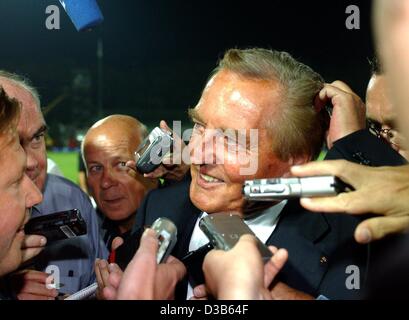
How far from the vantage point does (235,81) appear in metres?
1.41

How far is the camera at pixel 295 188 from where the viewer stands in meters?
0.82

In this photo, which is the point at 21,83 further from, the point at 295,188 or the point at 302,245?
the point at 295,188

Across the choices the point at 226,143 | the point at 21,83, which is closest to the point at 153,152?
the point at 226,143

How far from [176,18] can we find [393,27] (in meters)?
7.91

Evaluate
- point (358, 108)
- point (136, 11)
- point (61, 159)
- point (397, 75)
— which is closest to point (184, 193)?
point (358, 108)

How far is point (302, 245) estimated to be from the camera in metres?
1.30

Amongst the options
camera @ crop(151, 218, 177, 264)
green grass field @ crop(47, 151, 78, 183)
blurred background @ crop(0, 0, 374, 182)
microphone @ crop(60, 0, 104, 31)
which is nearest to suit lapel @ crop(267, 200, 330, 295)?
camera @ crop(151, 218, 177, 264)

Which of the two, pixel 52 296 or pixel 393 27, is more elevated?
pixel 393 27

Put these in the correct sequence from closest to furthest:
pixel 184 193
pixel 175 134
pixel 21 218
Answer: pixel 21 218 < pixel 184 193 < pixel 175 134

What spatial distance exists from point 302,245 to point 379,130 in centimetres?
61

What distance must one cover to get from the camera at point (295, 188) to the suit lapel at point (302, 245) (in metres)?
0.44

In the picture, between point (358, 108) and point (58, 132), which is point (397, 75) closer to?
point (358, 108)

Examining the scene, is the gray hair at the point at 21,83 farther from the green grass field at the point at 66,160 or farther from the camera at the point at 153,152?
the green grass field at the point at 66,160

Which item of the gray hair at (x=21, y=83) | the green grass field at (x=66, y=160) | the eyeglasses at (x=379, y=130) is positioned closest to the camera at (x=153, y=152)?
the gray hair at (x=21, y=83)
